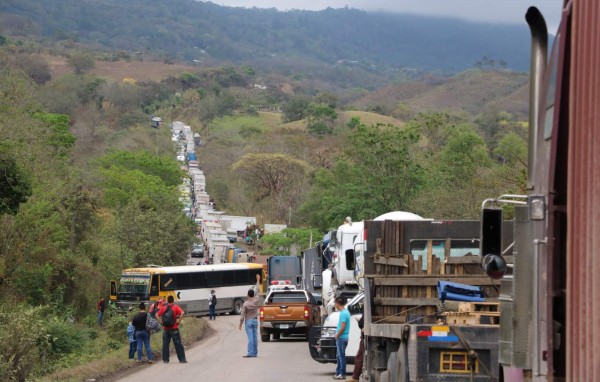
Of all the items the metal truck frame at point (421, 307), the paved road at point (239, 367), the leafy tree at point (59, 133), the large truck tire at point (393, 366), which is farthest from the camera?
the leafy tree at point (59, 133)

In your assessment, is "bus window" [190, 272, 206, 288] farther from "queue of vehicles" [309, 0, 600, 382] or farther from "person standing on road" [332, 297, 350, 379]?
"queue of vehicles" [309, 0, 600, 382]

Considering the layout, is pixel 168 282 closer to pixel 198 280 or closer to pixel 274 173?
pixel 198 280

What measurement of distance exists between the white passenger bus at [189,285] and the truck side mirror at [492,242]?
143 feet

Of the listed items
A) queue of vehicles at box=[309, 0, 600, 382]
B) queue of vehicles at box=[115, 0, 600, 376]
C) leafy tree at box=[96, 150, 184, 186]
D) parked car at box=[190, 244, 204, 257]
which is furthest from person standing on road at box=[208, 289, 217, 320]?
parked car at box=[190, 244, 204, 257]

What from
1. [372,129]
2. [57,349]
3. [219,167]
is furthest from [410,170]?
[219,167]

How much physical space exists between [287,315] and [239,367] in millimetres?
10570

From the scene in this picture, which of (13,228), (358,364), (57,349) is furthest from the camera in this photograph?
(13,228)

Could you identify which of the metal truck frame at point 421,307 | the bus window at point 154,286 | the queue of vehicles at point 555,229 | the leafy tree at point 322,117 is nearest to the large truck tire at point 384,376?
the metal truck frame at point 421,307

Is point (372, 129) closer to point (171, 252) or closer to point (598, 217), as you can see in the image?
point (171, 252)

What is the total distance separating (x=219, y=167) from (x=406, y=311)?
126489mm

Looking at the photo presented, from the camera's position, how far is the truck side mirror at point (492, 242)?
8219 millimetres

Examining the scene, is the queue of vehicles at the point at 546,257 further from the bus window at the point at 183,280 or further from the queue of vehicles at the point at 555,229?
the bus window at the point at 183,280

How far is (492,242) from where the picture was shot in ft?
27.4

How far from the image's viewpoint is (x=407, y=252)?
55.0 feet
